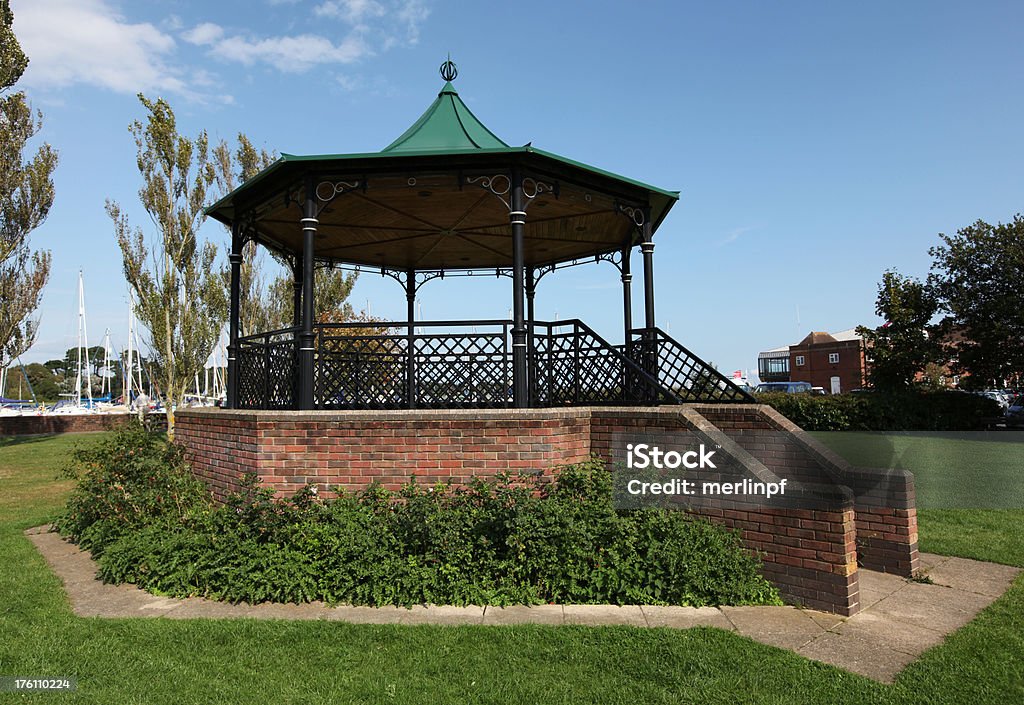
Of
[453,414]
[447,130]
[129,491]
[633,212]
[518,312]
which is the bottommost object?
[129,491]

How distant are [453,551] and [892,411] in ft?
65.4

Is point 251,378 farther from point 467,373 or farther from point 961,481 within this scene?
point 961,481

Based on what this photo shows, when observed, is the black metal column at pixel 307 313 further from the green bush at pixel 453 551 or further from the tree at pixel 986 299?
the tree at pixel 986 299

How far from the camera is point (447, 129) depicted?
9094mm

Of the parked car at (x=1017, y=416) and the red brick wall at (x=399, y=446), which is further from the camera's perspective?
the parked car at (x=1017, y=416)

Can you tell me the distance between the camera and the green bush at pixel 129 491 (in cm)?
714

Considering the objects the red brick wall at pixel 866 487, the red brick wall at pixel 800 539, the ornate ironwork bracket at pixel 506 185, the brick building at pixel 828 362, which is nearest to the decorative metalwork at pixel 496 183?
the ornate ironwork bracket at pixel 506 185

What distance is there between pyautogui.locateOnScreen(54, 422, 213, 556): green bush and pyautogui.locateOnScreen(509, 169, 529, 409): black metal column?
12.4ft

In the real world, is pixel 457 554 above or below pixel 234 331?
below

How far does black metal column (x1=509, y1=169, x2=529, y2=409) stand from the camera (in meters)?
7.22

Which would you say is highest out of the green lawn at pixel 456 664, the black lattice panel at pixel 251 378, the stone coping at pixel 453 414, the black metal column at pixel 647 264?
the black metal column at pixel 647 264

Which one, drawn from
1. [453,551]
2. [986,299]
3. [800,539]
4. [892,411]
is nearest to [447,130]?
[453,551]

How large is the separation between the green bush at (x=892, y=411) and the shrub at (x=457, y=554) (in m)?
16.1

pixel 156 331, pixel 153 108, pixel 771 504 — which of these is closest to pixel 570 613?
pixel 771 504
